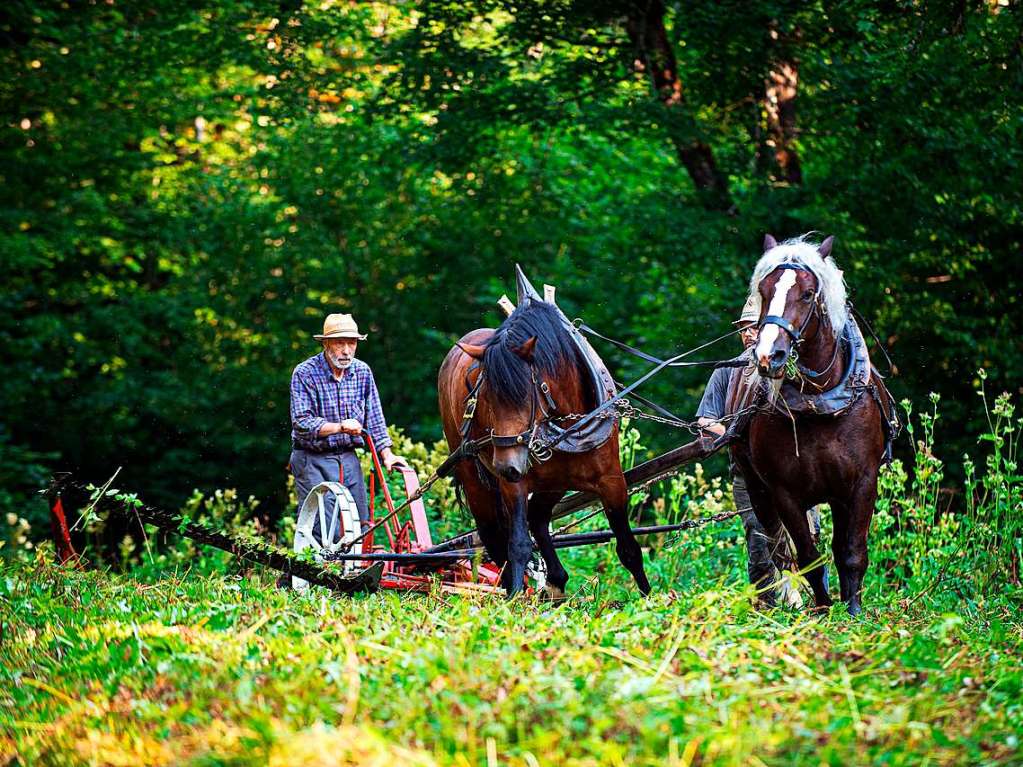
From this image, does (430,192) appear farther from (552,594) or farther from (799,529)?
(799,529)

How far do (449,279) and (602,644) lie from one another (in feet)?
47.2

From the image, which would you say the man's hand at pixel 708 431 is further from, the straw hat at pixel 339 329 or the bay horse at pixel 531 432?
the straw hat at pixel 339 329

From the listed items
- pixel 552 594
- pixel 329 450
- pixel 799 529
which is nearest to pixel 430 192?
pixel 329 450

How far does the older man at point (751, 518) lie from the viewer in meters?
7.00

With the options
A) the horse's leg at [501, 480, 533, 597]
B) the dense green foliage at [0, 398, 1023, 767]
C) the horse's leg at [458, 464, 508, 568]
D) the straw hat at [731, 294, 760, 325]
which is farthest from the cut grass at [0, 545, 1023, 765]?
the horse's leg at [458, 464, 508, 568]

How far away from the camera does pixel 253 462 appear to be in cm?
1772

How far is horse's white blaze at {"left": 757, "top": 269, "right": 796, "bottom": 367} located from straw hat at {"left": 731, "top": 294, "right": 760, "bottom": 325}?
0.67ft

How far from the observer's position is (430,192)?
19.2m

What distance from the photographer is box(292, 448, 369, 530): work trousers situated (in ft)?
26.4

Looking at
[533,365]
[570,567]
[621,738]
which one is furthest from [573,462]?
[621,738]

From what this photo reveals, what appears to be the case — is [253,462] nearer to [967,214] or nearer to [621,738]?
[967,214]

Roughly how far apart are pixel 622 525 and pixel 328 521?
209cm

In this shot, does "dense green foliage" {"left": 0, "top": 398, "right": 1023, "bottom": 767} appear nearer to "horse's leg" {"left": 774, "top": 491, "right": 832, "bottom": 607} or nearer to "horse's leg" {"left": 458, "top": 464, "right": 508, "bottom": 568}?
"horse's leg" {"left": 774, "top": 491, "right": 832, "bottom": 607}

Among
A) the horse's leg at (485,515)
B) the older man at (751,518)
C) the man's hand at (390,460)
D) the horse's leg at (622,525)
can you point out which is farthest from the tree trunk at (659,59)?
the horse's leg at (622,525)
